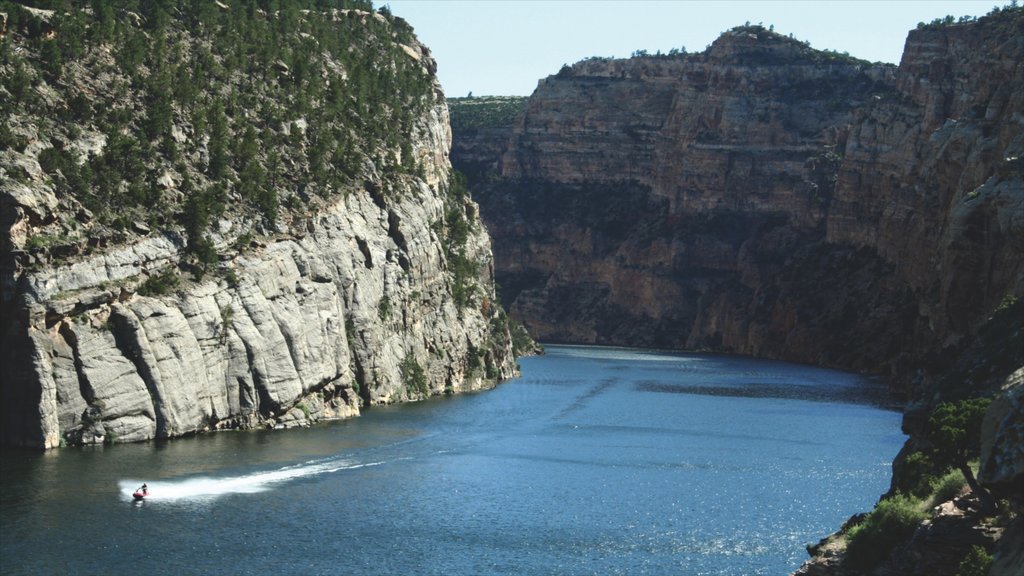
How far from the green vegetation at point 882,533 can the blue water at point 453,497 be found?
846 centimetres

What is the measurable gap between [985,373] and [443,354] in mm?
78647

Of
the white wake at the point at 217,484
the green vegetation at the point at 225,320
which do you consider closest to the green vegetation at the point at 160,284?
the green vegetation at the point at 225,320

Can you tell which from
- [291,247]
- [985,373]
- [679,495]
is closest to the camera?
[985,373]

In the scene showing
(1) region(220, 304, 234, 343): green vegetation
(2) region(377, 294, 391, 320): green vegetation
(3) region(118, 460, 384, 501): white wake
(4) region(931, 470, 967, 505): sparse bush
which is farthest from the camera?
(2) region(377, 294, 391, 320): green vegetation

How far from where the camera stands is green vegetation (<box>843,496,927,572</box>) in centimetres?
5056

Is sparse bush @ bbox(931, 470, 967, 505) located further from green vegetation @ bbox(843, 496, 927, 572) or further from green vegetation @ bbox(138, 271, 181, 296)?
green vegetation @ bbox(138, 271, 181, 296)

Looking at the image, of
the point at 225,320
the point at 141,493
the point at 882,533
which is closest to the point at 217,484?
the point at 141,493

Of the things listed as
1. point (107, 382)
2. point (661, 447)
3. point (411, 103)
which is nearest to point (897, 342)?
point (411, 103)

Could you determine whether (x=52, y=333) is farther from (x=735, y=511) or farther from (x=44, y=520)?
(x=735, y=511)

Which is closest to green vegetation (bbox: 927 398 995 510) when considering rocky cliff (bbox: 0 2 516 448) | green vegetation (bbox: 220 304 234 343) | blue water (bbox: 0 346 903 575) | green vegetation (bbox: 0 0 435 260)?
blue water (bbox: 0 346 903 575)

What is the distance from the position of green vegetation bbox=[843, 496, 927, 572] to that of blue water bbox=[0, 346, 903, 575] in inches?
333

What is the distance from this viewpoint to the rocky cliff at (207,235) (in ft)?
272

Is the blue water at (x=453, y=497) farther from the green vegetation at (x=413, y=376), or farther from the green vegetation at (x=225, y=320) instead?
the green vegetation at (x=413, y=376)

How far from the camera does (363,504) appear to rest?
2891 inches
